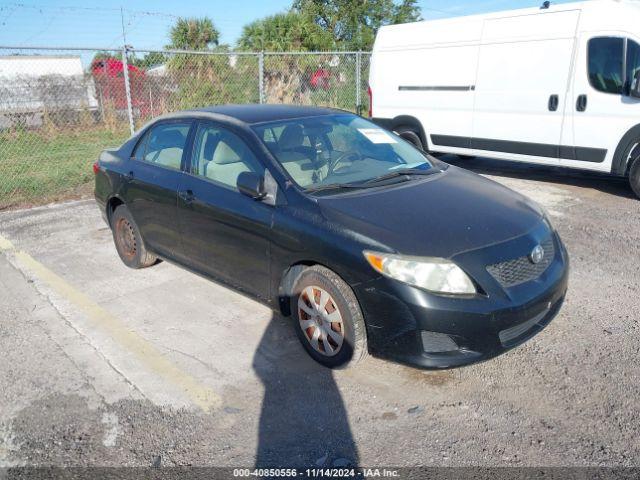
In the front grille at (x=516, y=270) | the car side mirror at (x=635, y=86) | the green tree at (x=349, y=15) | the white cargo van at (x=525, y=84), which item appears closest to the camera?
the front grille at (x=516, y=270)

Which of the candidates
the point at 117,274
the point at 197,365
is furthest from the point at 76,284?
the point at 197,365

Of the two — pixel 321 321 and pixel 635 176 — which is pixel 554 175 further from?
pixel 321 321

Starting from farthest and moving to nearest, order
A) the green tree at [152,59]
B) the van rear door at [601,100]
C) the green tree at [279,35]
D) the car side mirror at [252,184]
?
the green tree at [279,35], the green tree at [152,59], the van rear door at [601,100], the car side mirror at [252,184]

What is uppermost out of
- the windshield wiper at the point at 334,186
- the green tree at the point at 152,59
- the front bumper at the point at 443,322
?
the green tree at the point at 152,59

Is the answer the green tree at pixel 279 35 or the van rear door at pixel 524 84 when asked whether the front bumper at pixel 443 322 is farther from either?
the green tree at pixel 279 35

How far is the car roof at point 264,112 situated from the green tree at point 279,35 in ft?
56.8

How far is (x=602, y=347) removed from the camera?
3582 mm

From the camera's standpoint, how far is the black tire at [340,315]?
10.4 ft

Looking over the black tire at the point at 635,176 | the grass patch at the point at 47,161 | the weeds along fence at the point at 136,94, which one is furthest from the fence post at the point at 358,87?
the black tire at the point at 635,176

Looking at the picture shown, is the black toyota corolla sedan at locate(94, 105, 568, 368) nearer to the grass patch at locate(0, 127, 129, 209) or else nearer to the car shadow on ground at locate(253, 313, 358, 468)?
the car shadow on ground at locate(253, 313, 358, 468)

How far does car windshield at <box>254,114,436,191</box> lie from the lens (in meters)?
3.79

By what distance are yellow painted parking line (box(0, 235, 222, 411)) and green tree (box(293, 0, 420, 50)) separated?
26.4m

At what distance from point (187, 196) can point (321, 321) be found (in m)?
1.56

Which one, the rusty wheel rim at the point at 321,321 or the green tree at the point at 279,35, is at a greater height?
the green tree at the point at 279,35
